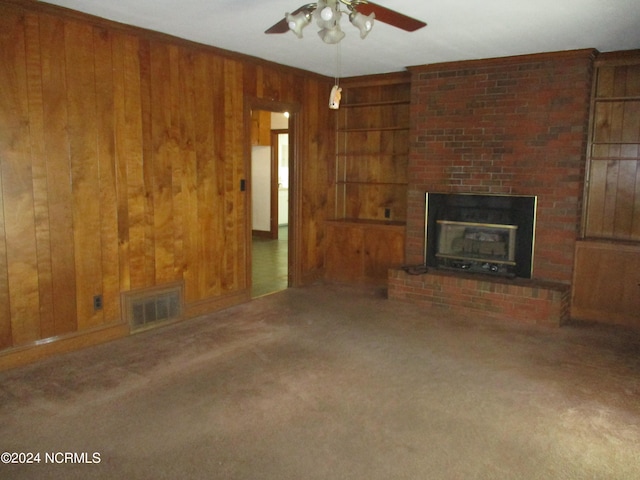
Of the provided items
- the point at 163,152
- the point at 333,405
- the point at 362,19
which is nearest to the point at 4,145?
the point at 163,152

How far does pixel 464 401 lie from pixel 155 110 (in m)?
3.18

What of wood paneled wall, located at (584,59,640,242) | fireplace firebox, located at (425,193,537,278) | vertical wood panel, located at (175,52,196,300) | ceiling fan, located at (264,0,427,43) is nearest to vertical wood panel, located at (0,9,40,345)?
vertical wood panel, located at (175,52,196,300)

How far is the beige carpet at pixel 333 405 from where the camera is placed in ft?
7.84

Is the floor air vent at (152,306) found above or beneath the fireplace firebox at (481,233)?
beneath

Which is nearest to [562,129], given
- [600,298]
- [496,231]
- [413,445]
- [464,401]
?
[496,231]

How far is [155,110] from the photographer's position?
4137mm

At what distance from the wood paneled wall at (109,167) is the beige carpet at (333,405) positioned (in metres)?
0.53

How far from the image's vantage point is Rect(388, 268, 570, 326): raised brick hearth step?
4512 millimetres

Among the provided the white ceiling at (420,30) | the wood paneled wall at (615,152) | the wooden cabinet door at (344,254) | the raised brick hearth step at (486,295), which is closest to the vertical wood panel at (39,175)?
the white ceiling at (420,30)

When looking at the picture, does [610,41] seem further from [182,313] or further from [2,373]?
[2,373]

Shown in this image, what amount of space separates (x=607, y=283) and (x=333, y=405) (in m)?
3.04

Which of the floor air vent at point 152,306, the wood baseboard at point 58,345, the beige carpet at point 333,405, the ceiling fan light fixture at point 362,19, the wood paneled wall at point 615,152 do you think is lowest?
the beige carpet at point 333,405

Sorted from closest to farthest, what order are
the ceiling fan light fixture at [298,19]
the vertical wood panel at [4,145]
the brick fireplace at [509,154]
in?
the ceiling fan light fixture at [298,19] < the vertical wood panel at [4,145] < the brick fireplace at [509,154]

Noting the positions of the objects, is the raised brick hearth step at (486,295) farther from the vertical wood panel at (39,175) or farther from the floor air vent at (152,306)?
the vertical wood panel at (39,175)
